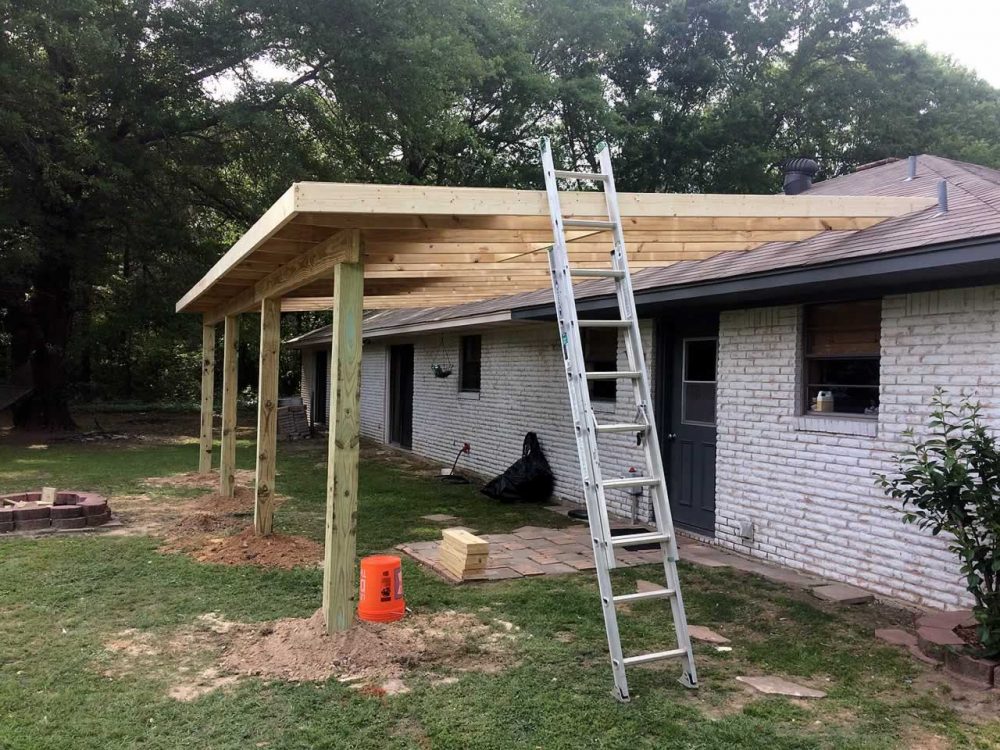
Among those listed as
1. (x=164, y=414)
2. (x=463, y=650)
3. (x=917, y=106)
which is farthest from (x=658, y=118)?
(x=463, y=650)

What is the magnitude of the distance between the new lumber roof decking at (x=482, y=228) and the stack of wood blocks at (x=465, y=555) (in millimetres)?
2179

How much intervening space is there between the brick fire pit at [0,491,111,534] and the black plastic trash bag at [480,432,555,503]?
4.65 metres

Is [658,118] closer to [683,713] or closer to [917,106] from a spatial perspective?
[917,106]

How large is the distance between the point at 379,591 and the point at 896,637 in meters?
3.26

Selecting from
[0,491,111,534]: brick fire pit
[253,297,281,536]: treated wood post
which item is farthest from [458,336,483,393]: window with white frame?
[0,491,111,534]: brick fire pit

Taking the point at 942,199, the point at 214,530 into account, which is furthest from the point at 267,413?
the point at 942,199

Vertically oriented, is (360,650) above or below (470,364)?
below

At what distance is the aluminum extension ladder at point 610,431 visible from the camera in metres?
3.59

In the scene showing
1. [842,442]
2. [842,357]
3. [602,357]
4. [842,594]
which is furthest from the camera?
[602,357]

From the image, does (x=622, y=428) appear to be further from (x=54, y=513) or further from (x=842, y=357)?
(x=54, y=513)

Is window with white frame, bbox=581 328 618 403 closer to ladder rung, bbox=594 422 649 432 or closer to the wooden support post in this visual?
ladder rung, bbox=594 422 649 432

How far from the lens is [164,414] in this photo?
24172mm

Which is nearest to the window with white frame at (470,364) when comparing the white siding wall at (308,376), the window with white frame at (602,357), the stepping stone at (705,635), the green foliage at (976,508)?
the window with white frame at (602,357)

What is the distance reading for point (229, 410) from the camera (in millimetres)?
9328
